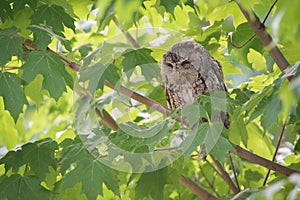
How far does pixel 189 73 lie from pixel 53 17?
0.46m

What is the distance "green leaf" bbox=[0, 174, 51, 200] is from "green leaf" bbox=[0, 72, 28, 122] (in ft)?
0.56

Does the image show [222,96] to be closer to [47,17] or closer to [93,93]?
[93,93]

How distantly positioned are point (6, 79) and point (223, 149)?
0.62 m

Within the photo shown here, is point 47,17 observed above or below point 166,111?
above

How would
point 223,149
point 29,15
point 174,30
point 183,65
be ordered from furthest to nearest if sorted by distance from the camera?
point 174,30, point 183,65, point 29,15, point 223,149

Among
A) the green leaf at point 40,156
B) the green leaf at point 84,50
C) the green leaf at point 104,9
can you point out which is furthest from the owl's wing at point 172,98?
Result: the green leaf at point 104,9

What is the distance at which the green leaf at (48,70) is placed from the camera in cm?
147

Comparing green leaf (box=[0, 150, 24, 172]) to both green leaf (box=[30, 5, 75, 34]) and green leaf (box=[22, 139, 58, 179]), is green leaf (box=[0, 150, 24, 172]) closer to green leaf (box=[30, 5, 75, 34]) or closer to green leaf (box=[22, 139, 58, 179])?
green leaf (box=[22, 139, 58, 179])


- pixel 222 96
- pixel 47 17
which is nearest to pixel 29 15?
pixel 47 17

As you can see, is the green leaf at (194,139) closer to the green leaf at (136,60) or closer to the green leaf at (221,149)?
the green leaf at (221,149)

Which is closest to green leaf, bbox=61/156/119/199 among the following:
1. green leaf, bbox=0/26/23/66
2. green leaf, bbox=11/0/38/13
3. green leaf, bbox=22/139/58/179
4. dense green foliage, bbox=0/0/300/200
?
dense green foliage, bbox=0/0/300/200

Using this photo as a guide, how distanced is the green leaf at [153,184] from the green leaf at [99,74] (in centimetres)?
29

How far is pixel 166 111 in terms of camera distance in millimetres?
1467

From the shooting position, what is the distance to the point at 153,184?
61.1 inches
